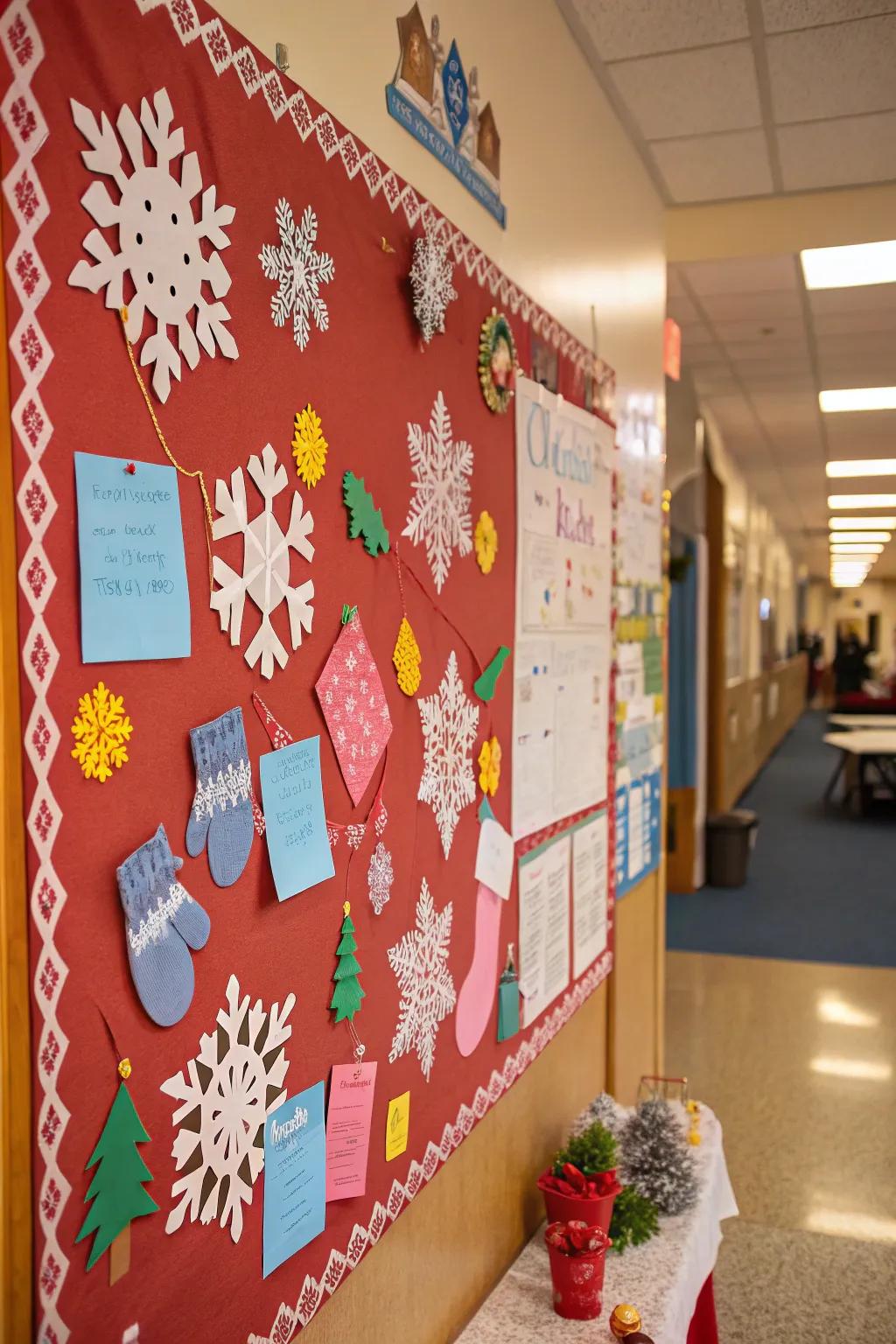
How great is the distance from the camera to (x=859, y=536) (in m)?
16.9

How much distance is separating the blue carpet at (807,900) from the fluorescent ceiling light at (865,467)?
3187 millimetres

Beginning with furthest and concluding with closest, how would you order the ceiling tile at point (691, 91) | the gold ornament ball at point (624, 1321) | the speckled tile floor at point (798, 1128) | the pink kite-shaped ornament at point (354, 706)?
the speckled tile floor at point (798, 1128)
the ceiling tile at point (691, 91)
the gold ornament ball at point (624, 1321)
the pink kite-shaped ornament at point (354, 706)

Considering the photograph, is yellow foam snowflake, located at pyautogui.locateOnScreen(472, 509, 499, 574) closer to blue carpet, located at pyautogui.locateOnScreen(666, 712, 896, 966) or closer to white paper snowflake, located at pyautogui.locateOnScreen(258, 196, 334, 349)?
white paper snowflake, located at pyautogui.locateOnScreen(258, 196, 334, 349)

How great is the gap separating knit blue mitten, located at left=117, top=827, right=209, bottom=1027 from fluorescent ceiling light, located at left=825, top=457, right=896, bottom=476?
9.39m

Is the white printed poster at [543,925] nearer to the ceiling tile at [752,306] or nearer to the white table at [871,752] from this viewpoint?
the ceiling tile at [752,306]

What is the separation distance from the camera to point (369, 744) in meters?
1.55

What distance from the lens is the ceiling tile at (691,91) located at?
280 centimetres

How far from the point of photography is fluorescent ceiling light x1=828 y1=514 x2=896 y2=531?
14356mm

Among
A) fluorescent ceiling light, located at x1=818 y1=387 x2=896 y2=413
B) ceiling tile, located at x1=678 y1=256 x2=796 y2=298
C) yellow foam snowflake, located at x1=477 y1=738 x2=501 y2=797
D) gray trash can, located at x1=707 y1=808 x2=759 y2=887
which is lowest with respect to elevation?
gray trash can, located at x1=707 y1=808 x2=759 y2=887

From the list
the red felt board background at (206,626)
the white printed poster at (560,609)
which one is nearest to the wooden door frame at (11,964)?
the red felt board background at (206,626)

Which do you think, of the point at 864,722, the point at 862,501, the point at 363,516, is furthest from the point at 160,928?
the point at 864,722

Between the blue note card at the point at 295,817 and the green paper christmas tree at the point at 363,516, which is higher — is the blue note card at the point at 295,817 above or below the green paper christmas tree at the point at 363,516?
below

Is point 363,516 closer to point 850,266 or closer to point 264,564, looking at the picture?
point 264,564

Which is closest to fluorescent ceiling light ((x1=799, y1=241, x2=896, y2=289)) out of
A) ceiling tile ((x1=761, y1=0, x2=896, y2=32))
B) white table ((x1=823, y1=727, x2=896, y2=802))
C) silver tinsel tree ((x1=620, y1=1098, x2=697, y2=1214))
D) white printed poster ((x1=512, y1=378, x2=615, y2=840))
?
ceiling tile ((x1=761, y1=0, x2=896, y2=32))
